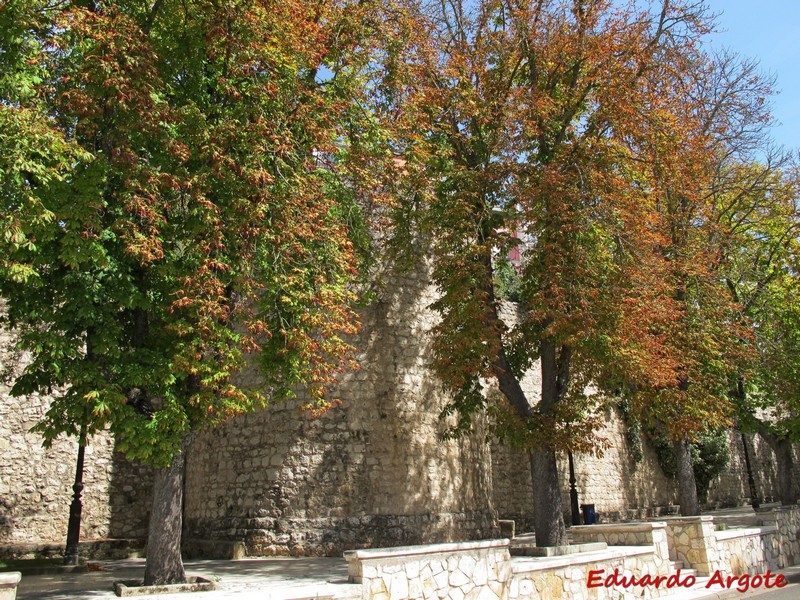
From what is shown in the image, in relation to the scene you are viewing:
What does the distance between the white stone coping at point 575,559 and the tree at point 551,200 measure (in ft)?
5.64

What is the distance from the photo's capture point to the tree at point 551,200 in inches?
473

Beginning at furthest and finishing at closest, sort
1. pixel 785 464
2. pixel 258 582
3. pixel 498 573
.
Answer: pixel 785 464 < pixel 258 582 < pixel 498 573

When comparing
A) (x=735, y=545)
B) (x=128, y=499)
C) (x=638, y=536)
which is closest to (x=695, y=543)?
(x=638, y=536)

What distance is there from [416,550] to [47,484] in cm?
1167

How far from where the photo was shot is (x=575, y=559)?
9664 millimetres

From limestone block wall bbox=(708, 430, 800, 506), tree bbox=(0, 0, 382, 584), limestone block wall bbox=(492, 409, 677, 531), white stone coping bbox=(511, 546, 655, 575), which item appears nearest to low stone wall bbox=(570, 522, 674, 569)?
white stone coping bbox=(511, 546, 655, 575)

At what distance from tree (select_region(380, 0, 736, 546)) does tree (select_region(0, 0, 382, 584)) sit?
3294 mm

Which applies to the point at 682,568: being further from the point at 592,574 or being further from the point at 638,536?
the point at 592,574

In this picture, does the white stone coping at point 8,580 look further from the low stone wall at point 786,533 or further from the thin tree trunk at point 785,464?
the thin tree trunk at point 785,464

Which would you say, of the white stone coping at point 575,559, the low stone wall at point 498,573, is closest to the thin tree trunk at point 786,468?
the low stone wall at point 498,573

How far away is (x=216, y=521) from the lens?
14.0 meters

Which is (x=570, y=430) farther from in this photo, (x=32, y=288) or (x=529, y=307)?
Result: (x=32, y=288)

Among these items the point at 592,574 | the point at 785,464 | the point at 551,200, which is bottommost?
the point at 592,574

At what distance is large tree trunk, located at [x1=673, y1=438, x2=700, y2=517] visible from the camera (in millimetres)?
15695
